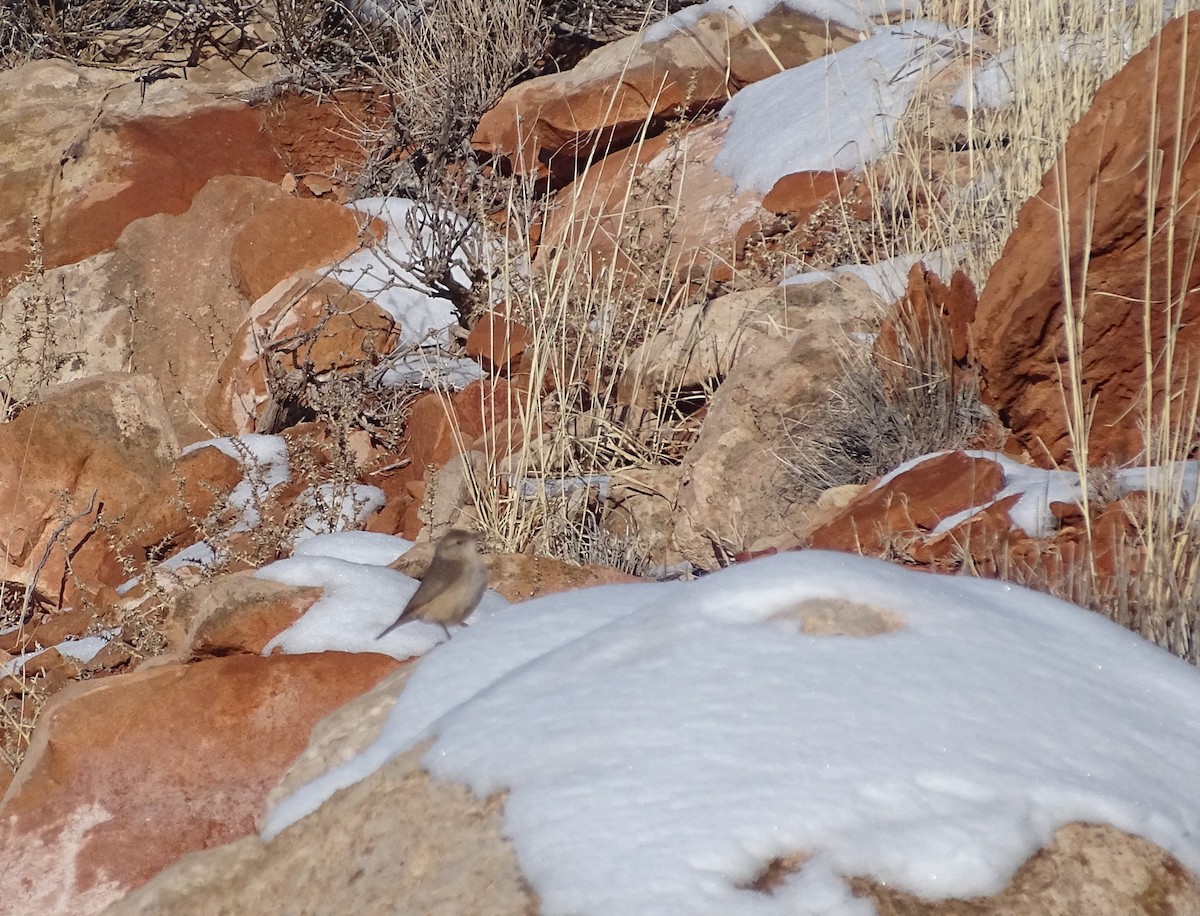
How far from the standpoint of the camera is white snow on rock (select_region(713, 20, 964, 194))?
Answer: 612 centimetres

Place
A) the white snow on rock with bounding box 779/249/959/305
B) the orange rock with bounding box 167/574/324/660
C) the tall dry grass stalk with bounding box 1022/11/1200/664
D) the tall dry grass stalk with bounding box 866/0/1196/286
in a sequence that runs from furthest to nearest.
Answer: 1. the white snow on rock with bounding box 779/249/959/305
2. the tall dry grass stalk with bounding box 866/0/1196/286
3. the orange rock with bounding box 167/574/324/660
4. the tall dry grass stalk with bounding box 1022/11/1200/664

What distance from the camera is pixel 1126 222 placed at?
12.7 feet

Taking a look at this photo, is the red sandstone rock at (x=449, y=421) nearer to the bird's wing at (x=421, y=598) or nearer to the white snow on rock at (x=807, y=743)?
the bird's wing at (x=421, y=598)

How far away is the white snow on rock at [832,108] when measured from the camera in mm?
6123

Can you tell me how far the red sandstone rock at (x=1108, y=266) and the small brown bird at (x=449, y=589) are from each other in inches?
65.3

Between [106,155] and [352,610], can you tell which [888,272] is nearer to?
[352,610]

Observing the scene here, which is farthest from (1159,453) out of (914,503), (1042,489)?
(914,503)

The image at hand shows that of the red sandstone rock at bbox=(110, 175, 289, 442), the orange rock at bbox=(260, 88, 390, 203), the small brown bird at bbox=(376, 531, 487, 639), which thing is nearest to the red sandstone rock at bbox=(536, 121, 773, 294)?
the red sandstone rock at bbox=(110, 175, 289, 442)

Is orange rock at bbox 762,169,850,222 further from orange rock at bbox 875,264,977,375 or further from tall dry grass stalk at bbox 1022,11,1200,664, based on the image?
tall dry grass stalk at bbox 1022,11,1200,664

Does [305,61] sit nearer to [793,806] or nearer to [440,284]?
[440,284]

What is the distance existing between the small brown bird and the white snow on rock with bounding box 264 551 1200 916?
2.22ft

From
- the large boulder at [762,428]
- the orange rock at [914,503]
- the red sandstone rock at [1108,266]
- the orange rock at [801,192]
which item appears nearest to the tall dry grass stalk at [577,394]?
the large boulder at [762,428]

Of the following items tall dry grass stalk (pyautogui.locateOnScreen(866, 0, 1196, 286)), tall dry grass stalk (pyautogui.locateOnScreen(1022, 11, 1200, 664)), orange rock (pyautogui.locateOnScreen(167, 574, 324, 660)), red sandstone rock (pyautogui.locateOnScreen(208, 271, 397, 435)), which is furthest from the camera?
red sandstone rock (pyautogui.locateOnScreen(208, 271, 397, 435))

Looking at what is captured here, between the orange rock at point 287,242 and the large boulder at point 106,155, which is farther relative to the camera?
the large boulder at point 106,155
